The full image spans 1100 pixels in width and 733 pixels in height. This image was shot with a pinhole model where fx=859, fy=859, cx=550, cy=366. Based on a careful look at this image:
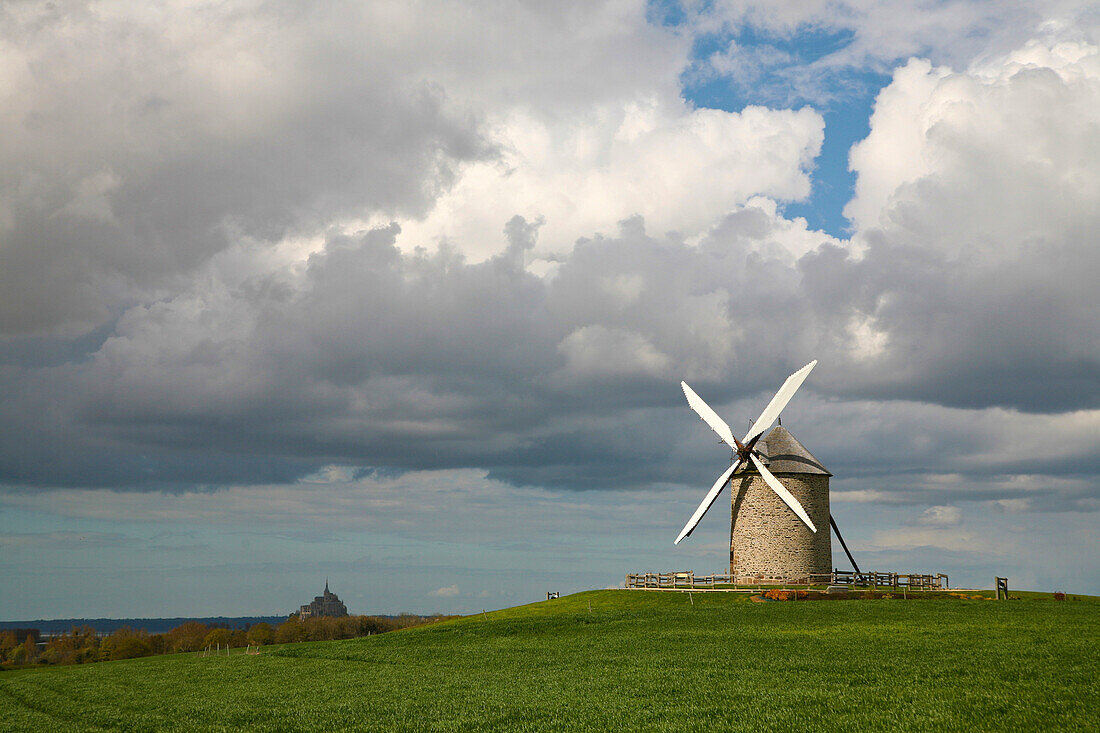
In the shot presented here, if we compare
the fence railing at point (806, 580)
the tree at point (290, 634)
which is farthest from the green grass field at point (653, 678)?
the tree at point (290, 634)

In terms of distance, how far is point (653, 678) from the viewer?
25.7m

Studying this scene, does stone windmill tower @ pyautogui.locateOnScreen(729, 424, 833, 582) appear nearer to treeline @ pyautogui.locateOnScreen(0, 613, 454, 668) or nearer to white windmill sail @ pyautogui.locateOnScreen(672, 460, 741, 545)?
white windmill sail @ pyautogui.locateOnScreen(672, 460, 741, 545)

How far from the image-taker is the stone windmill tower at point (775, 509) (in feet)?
204

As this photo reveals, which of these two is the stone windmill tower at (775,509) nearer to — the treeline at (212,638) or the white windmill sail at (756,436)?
the white windmill sail at (756,436)

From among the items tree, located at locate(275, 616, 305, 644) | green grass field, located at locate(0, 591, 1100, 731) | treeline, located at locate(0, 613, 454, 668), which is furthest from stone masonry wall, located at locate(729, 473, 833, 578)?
tree, located at locate(275, 616, 305, 644)

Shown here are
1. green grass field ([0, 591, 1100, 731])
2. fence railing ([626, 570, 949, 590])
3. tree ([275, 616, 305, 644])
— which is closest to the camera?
green grass field ([0, 591, 1100, 731])

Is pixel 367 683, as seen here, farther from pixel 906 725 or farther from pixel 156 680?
pixel 906 725

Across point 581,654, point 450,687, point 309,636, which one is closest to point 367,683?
point 450,687

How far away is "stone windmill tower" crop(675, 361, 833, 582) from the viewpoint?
62062 mm

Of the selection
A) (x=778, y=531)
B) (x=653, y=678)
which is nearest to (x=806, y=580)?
(x=778, y=531)

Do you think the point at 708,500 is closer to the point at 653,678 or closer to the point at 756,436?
the point at 756,436

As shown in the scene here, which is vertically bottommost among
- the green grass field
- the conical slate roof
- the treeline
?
the treeline

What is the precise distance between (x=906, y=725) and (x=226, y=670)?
31898 millimetres

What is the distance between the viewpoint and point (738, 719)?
60.6 ft
